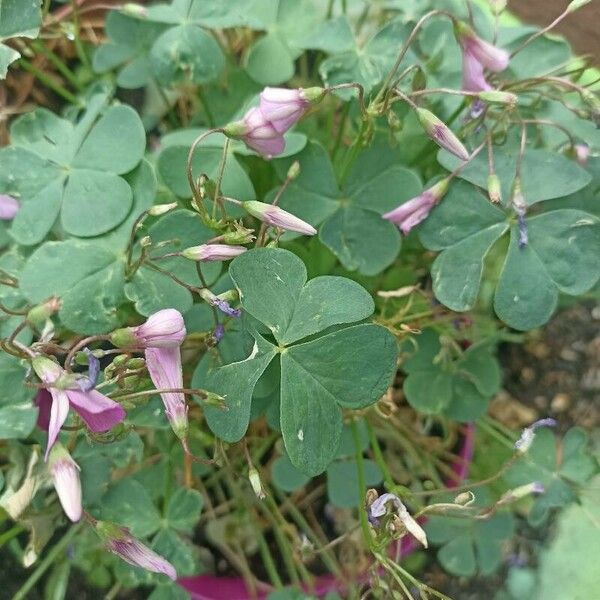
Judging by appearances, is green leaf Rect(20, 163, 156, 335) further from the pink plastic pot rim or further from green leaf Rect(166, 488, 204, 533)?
the pink plastic pot rim

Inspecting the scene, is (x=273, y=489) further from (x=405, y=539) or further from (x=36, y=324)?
(x=36, y=324)

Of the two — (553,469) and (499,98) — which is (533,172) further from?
(553,469)

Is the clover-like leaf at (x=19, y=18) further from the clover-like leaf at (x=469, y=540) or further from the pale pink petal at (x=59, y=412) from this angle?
the clover-like leaf at (x=469, y=540)

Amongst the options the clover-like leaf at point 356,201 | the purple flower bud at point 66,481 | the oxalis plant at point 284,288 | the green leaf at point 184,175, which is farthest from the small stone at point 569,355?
the purple flower bud at point 66,481

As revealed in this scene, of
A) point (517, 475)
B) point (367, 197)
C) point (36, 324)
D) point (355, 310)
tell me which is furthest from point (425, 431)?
point (36, 324)

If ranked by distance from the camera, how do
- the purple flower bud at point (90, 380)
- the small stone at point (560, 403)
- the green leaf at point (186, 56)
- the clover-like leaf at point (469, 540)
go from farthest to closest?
the small stone at point (560, 403) < the clover-like leaf at point (469, 540) < the green leaf at point (186, 56) < the purple flower bud at point (90, 380)

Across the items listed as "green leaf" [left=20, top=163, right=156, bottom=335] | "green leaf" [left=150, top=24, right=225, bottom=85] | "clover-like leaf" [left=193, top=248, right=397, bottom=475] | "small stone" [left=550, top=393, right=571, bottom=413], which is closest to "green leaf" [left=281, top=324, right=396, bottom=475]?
"clover-like leaf" [left=193, top=248, right=397, bottom=475]
